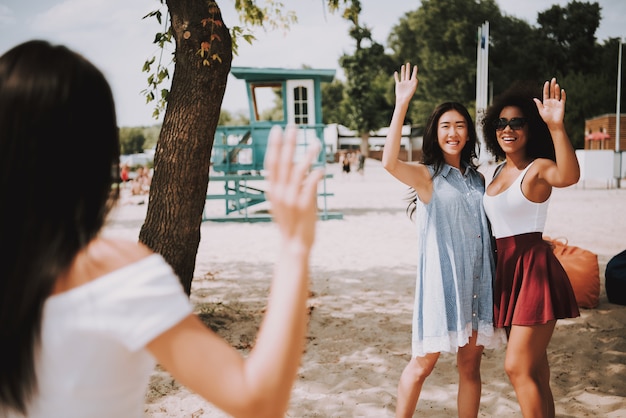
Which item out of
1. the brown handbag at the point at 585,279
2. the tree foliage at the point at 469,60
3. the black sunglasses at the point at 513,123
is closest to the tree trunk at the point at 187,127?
the black sunglasses at the point at 513,123

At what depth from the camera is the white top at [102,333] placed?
3.11ft

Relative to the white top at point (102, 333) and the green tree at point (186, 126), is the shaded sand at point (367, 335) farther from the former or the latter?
the green tree at point (186, 126)

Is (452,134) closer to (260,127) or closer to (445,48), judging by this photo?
(260,127)

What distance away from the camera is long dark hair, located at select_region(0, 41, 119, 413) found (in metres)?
0.99

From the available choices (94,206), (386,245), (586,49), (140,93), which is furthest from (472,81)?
A: (94,206)

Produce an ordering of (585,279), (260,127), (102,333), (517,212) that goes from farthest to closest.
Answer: (260,127), (585,279), (517,212), (102,333)

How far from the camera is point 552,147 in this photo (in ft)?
11.1

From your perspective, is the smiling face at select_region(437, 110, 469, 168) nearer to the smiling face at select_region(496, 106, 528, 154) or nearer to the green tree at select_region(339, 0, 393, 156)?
the smiling face at select_region(496, 106, 528, 154)

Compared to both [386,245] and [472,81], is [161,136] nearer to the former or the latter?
[386,245]

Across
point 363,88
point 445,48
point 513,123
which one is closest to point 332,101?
point 363,88

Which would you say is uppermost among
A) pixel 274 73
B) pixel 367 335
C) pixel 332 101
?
pixel 332 101

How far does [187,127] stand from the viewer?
491 cm

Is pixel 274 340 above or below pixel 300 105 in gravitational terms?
below

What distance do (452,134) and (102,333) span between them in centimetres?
281
